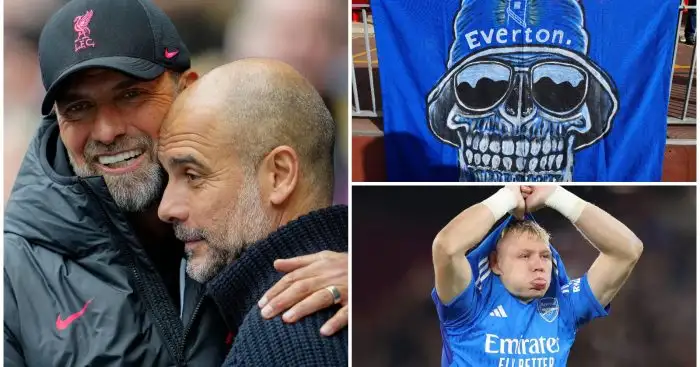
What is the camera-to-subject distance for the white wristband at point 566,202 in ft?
13.5

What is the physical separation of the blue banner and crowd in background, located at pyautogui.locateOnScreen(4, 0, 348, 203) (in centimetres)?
23

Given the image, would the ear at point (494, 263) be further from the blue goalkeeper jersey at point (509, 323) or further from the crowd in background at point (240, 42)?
the crowd in background at point (240, 42)

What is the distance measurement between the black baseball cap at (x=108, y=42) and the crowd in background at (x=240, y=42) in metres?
0.13

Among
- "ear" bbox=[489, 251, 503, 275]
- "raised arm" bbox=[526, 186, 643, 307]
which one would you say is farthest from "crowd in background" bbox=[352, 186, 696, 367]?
"ear" bbox=[489, 251, 503, 275]

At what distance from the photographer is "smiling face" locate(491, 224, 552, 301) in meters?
4.12

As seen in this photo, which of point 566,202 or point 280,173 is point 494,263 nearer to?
point 566,202

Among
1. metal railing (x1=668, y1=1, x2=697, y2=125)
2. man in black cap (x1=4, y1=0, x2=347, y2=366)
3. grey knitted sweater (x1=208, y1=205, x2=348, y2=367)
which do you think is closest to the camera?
grey knitted sweater (x1=208, y1=205, x2=348, y2=367)

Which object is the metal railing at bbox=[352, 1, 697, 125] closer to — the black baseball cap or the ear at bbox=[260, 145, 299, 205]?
the ear at bbox=[260, 145, 299, 205]

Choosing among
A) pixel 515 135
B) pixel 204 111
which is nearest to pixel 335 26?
pixel 204 111

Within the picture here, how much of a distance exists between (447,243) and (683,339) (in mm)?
1259

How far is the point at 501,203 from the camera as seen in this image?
409 centimetres

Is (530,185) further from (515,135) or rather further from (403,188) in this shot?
(403,188)

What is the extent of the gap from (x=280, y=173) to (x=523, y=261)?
4.06ft

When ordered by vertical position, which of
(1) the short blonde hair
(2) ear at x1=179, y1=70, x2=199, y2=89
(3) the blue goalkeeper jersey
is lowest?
(3) the blue goalkeeper jersey
